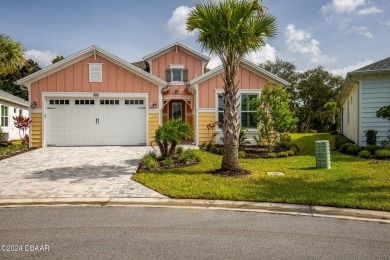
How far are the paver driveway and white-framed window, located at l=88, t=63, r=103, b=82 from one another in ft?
15.7

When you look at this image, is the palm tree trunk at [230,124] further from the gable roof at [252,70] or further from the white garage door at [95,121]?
the white garage door at [95,121]

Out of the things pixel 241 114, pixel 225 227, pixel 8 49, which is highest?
pixel 8 49

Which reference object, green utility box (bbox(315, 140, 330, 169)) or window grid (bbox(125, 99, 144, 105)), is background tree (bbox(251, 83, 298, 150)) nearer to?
green utility box (bbox(315, 140, 330, 169))

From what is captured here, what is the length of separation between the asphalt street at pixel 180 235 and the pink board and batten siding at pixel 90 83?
1064cm

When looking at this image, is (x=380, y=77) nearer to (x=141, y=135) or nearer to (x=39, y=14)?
(x=141, y=135)

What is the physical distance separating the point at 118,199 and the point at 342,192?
4.62 m

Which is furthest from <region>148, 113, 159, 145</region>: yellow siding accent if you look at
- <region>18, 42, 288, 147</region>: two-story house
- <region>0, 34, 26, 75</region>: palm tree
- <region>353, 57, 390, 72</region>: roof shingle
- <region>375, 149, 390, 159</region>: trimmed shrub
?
<region>375, 149, 390, 159</region>: trimmed shrub

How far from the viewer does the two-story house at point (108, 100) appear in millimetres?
14531

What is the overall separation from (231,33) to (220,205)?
460cm

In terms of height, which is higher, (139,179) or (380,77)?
(380,77)

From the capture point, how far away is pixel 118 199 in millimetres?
5574

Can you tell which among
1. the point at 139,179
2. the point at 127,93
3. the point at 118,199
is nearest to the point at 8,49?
the point at 127,93

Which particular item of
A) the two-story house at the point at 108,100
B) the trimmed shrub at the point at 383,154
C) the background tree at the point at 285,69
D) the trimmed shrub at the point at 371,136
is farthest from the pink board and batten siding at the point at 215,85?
the background tree at the point at 285,69

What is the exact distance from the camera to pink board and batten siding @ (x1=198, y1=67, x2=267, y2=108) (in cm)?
1492
